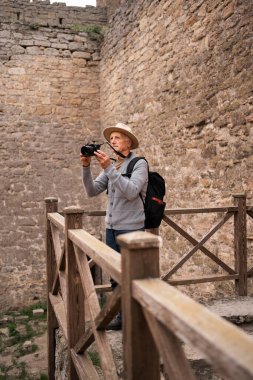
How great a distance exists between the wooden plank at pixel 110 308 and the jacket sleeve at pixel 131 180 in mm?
945

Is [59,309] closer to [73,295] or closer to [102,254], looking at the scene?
[73,295]

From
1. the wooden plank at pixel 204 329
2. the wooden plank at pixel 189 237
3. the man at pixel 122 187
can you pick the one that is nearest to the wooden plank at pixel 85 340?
the man at pixel 122 187

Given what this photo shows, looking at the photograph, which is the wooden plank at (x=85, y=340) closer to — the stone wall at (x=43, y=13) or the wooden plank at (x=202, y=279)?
the wooden plank at (x=202, y=279)

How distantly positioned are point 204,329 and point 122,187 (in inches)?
65.5

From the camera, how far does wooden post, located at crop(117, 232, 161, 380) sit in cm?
130

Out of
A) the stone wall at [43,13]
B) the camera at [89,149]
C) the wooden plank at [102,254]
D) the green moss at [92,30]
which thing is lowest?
the wooden plank at [102,254]

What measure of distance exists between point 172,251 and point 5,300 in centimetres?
413

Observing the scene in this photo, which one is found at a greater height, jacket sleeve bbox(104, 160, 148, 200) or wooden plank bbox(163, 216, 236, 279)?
jacket sleeve bbox(104, 160, 148, 200)

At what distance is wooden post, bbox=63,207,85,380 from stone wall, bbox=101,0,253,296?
6.55 feet

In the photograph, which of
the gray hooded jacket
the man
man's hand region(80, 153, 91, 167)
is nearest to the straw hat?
the man

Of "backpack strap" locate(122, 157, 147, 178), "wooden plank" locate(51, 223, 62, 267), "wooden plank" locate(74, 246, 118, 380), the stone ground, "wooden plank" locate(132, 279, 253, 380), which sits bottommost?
the stone ground

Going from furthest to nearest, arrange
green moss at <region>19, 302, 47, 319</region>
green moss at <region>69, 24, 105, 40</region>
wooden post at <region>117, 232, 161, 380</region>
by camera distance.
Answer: green moss at <region>69, 24, 105, 40</region>
green moss at <region>19, 302, 47, 319</region>
wooden post at <region>117, 232, 161, 380</region>

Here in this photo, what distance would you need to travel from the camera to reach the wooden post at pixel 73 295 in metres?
2.57

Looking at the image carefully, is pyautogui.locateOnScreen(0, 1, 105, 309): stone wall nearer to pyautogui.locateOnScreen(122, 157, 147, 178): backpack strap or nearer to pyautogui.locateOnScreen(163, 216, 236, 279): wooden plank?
pyautogui.locateOnScreen(163, 216, 236, 279): wooden plank
